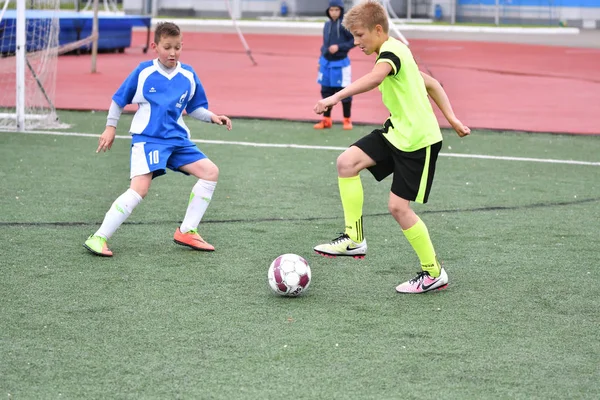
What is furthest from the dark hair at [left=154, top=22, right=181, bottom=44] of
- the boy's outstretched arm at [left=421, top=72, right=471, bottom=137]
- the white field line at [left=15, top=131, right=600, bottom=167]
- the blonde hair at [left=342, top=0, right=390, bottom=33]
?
the white field line at [left=15, top=131, right=600, bottom=167]

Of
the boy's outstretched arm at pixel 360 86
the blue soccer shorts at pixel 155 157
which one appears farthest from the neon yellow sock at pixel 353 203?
the blue soccer shorts at pixel 155 157

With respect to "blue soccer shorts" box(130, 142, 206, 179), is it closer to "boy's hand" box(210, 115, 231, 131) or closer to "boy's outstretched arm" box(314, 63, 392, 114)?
"boy's hand" box(210, 115, 231, 131)

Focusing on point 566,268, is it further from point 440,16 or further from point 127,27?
point 440,16

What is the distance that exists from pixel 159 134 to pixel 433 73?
15.8m

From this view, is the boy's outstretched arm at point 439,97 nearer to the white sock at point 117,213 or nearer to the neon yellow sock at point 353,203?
the neon yellow sock at point 353,203

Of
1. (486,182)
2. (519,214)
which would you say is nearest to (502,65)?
(486,182)

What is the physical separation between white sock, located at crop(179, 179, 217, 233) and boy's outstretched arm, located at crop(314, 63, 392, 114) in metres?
1.45

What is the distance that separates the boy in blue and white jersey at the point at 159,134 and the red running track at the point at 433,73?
23.8ft

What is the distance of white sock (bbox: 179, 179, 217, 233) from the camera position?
21.7 feet

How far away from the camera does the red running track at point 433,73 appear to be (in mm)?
14467

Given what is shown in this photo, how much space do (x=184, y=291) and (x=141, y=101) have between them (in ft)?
4.97

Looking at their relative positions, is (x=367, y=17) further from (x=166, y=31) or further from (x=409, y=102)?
(x=166, y=31)

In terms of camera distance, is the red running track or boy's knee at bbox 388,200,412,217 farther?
the red running track

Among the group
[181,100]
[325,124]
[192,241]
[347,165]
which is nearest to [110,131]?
[181,100]
